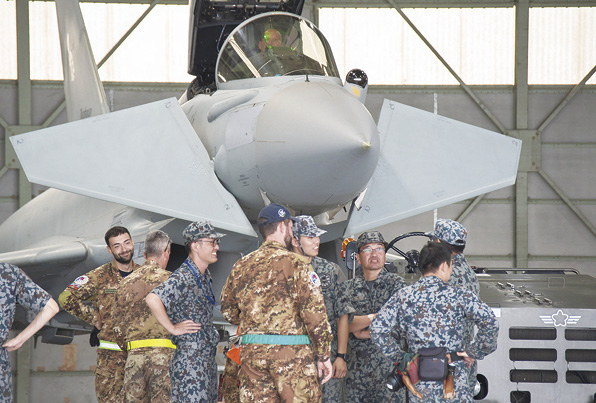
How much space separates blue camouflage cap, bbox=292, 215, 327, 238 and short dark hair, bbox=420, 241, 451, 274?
2.83 ft

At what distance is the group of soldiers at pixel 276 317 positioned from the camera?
4.23 m

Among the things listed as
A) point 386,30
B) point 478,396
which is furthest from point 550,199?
point 478,396

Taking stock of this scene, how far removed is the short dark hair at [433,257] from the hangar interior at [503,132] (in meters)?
11.2

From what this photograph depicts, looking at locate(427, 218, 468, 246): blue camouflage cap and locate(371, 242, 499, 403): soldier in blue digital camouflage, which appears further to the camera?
locate(427, 218, 468, 246): blue camouflage cap

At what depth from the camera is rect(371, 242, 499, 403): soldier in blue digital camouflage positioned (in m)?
4.21

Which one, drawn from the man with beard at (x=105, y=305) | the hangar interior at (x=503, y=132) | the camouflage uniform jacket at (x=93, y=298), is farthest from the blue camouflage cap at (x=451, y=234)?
the hangar interior at (x=503, y=132)

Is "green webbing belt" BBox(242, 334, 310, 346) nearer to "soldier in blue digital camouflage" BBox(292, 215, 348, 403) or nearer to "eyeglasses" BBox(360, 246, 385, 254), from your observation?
"soldier in blue digital camouflage" BBox(292, 215, 348, 403)

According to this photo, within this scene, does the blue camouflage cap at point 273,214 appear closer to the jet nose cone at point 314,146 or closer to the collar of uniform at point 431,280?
the jet nose cone at point 314,146

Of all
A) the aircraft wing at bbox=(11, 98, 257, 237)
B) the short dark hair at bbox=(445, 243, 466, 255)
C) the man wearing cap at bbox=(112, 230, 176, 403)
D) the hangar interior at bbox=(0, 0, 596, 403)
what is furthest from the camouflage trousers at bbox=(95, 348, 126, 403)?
the hangar interior at bbox=(0, 0, 596, 403)

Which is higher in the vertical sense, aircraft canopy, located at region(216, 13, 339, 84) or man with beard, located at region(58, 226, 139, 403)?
aircraft canopy, located at region(216, 13, 339, 84)

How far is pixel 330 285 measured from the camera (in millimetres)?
5277

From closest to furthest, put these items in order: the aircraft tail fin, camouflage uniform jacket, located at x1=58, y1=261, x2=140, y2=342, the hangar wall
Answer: camouflage uniform jacket, located at x1=58, y1=261, x2=140, y2=342, the aircraft tail fin, the hangar wall

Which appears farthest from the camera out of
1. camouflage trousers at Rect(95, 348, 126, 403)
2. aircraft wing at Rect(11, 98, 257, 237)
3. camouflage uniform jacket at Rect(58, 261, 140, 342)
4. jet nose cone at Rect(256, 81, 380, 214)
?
camouflage uniform jacket at Rect(58, 261, 140, 342)

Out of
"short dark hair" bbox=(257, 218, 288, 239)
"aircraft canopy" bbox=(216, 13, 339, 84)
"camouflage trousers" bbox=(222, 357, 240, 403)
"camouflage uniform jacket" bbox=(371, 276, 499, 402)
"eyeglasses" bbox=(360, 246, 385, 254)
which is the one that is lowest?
"camouflage trousers" bbox=(222, 357, 240, 403)
